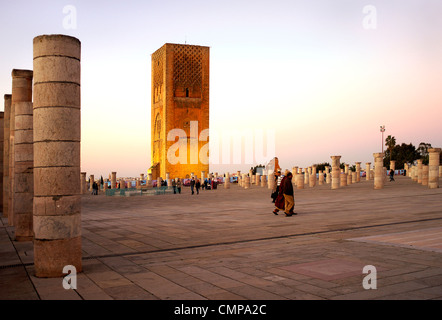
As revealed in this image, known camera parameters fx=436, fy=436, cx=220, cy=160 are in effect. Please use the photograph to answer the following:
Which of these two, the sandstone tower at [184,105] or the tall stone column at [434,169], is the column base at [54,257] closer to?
the tall stone column at [434,169]

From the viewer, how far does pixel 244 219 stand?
10.5 metres

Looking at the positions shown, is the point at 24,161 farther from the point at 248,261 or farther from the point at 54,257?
the point at 248,261

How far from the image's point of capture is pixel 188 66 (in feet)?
162

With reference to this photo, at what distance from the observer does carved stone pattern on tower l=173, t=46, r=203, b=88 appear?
4891 centimetres

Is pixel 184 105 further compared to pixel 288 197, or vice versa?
pixel 184 105

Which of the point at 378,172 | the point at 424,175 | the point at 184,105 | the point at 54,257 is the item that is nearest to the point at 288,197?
the point at 54,257

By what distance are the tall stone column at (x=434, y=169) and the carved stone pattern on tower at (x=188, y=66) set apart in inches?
1214

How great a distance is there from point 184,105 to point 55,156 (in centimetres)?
4499

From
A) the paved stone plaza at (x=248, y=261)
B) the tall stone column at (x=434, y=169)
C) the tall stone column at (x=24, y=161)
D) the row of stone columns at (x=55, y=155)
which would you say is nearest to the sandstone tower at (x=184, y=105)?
the tall stone column at (x=434, y=169)

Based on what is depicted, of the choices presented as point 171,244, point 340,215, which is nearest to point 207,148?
point 340,215

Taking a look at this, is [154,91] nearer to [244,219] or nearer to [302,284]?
[244,219]

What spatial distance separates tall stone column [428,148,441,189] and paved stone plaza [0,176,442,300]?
49.0 ft

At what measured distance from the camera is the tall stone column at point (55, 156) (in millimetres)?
5145
